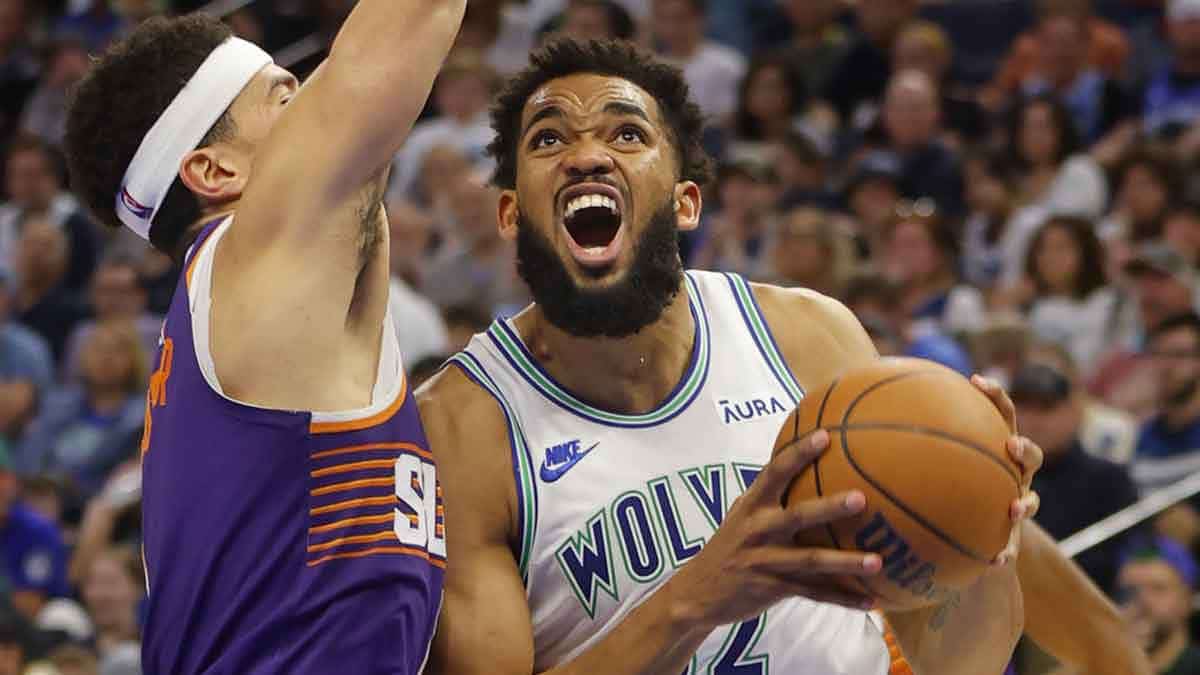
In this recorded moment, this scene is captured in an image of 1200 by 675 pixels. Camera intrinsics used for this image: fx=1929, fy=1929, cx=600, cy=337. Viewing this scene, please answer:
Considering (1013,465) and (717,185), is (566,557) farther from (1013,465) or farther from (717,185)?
(717,185)

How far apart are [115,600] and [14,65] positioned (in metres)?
6.31

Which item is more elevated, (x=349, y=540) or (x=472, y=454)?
(x=349, y=540)

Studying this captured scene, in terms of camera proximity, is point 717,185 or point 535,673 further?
point 717,185

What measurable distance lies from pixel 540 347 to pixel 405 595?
811 mm

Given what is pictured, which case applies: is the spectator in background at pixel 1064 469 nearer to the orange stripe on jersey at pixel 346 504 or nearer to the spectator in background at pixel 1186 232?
the spectator in background at pixel 1186 232

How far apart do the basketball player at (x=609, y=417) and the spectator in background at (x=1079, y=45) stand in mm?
7244

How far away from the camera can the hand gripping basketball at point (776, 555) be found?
3051 millimetres

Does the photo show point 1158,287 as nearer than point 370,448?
No

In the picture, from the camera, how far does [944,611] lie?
3.90 metres

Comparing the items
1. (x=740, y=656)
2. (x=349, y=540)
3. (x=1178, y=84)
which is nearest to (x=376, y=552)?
(x=349, y=540)

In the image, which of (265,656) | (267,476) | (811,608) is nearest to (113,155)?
(267,476)

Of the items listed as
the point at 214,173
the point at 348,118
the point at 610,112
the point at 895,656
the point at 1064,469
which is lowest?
the point at 1064,469

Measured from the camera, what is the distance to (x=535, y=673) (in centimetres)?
382

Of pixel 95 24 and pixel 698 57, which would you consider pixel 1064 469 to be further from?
pixel 95 24
